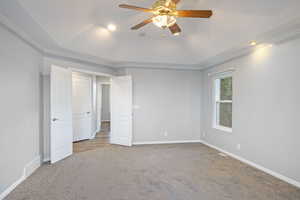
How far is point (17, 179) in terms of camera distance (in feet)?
8.70

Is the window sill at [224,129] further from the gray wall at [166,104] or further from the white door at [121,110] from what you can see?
the white door at [121,110]

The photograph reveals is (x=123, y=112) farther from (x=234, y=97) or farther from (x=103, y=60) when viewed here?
(x=234, y=97)

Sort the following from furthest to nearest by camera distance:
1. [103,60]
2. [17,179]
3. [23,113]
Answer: [103,60], [23,113], [17,179]

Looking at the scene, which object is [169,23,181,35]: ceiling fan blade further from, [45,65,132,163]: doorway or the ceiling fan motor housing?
[45,65,132,163]: doorway

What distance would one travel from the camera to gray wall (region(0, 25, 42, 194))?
2352 mm

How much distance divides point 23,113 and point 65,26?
5.44 feet

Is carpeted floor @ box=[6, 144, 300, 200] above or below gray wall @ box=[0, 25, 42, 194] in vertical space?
below

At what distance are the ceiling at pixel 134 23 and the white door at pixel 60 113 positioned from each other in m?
0.63

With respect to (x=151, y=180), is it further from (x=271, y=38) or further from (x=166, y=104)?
(x=271, y=38)

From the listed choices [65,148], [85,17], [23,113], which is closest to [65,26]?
[85,17]

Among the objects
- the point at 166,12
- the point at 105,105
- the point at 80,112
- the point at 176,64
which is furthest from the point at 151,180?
the point at 105,105

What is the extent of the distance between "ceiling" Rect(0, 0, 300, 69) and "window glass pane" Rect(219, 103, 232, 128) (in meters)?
1.36

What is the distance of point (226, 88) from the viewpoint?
4.48 metres

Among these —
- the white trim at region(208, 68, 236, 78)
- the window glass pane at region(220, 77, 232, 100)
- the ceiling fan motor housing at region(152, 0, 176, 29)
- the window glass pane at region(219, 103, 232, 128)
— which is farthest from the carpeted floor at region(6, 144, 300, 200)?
the ceiling fan motor housing at region(152, 0, 176, 29)
